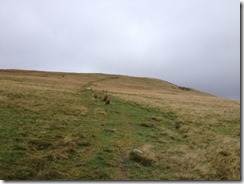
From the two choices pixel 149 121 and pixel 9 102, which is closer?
pixel 149 121

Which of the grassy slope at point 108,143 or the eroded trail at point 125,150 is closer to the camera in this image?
the eroded trail at point 125,150

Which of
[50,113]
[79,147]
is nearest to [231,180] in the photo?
[79,147]

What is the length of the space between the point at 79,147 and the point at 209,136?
26.0ft

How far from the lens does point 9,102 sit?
77.1 ft

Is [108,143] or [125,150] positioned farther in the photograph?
[108,143]

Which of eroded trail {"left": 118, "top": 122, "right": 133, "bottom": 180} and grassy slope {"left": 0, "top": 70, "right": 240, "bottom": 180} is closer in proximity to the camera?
eroded trail {"left": 118, "top": 122, "right": 133, "bottom": 180}

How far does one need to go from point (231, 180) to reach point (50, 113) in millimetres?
13230

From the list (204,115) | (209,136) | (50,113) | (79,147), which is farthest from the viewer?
(204,115)

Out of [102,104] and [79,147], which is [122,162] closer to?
[79,147]

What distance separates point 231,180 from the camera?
11.5m

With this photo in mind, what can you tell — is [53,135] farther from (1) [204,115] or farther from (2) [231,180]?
(1) [204,115]

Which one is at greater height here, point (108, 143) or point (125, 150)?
point (108, 143)

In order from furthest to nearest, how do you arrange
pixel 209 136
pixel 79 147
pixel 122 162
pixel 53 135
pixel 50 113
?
pixel 50 113
pixel 209 136
pixel 53 135
pixel 79 147
pixel 122 162

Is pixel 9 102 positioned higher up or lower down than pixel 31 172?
higher up
